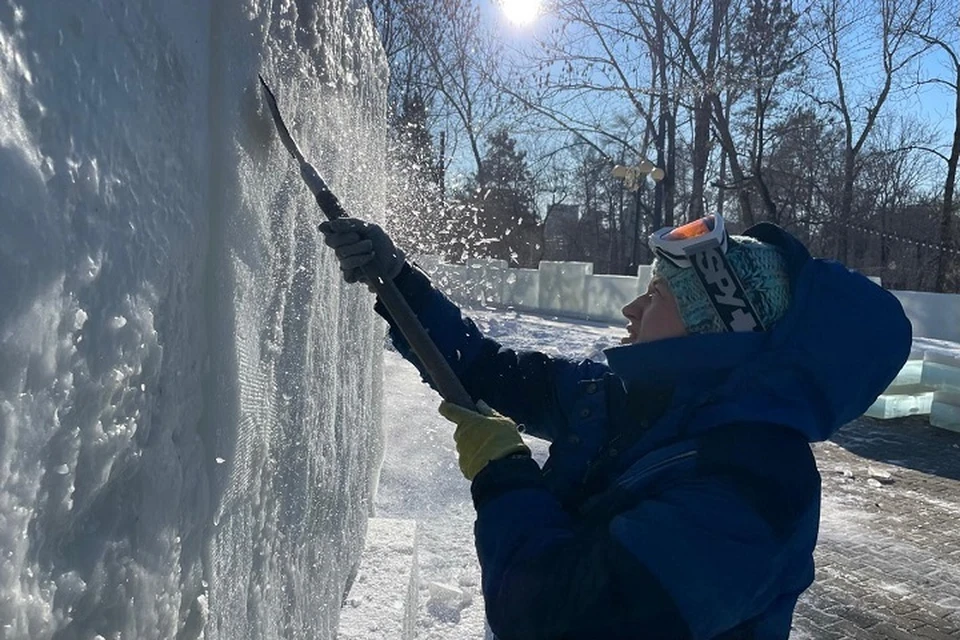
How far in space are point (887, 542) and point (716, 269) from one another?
14.3 ft

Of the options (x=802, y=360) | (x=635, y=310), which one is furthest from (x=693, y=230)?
(x=802, y=360)

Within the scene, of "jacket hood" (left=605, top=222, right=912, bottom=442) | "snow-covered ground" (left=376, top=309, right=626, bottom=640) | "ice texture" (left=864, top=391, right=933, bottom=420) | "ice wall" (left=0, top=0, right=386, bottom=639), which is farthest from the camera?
"ice texture" (left=864, top=391, right=933, bottom=420)

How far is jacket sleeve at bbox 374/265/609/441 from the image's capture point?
1.89 meters

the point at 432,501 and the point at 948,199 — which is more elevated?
the point at 948,199

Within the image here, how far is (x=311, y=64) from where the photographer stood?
1.63 metres

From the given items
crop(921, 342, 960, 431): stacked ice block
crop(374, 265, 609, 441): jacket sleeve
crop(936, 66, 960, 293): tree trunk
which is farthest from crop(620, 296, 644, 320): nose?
crop(936, 66, 960, 293): tree trunk

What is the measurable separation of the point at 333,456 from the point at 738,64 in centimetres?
1822

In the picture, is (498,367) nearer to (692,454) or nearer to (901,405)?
(692,454)

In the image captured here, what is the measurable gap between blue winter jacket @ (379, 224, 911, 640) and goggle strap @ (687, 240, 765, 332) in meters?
0.04

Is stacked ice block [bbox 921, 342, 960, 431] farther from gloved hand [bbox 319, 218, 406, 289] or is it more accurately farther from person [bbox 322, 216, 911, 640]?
gloved hand [bbox 319, 218, 406, 289]

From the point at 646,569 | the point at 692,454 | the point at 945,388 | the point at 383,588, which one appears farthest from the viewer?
the point at 945,388

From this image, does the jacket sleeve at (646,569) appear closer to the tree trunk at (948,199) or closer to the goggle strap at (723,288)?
the goggle strap at (723,288)

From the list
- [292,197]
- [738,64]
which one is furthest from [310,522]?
[738,64]

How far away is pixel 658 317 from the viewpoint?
4.87 feet
